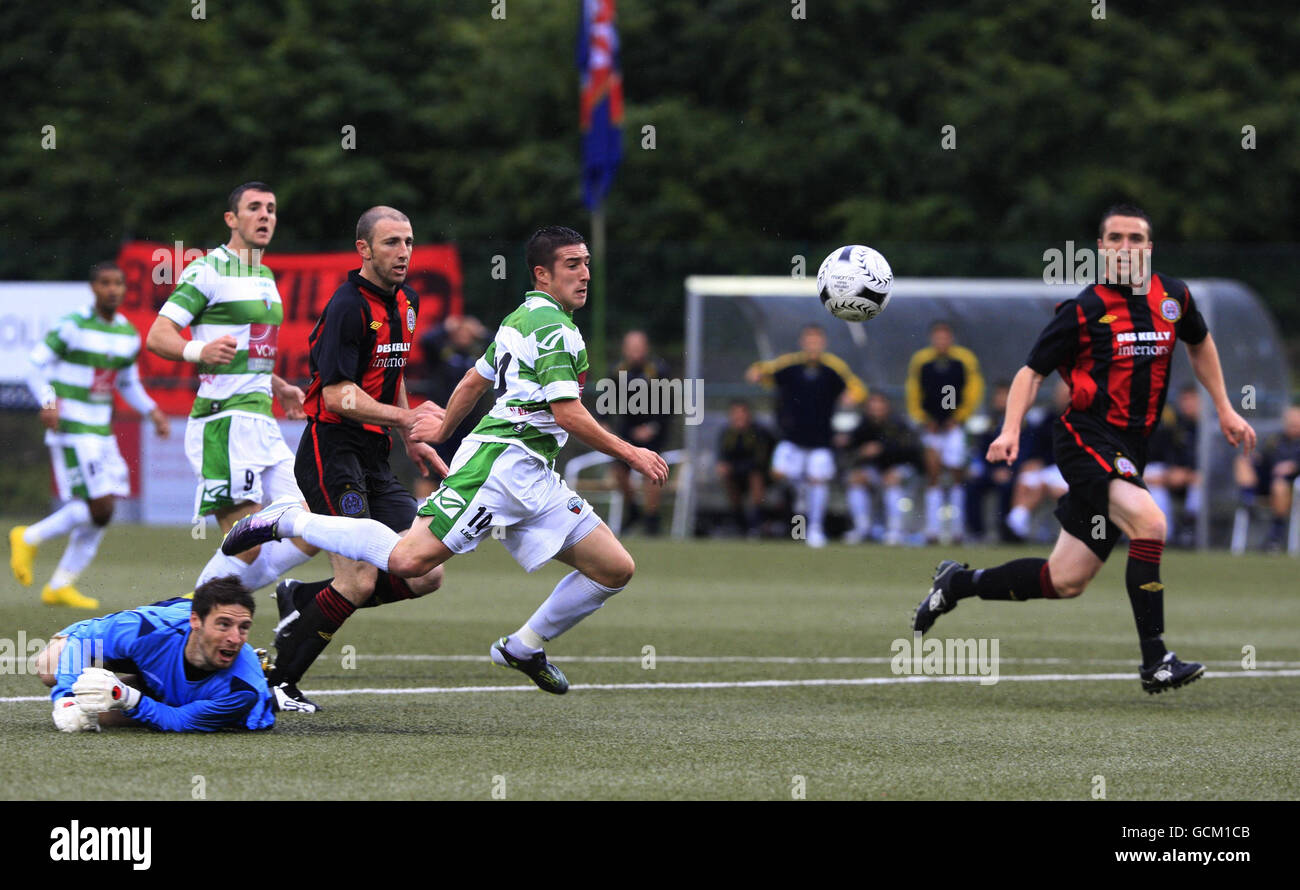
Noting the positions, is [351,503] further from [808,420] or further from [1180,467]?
[1180,467]

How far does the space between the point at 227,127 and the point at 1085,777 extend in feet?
100

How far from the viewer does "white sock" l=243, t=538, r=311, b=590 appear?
8.39m

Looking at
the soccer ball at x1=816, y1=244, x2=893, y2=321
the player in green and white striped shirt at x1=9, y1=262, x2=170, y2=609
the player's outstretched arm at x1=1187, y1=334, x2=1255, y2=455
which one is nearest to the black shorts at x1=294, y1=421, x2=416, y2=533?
the soccer ball at x1=816, y1=244, x2=893, y2=321

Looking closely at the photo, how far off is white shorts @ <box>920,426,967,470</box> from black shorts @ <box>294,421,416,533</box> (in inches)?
517

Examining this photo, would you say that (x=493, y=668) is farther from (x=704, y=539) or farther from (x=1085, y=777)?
(x=704, y=539)

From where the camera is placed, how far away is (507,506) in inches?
295

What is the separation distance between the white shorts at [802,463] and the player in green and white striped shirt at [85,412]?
28.9 feet

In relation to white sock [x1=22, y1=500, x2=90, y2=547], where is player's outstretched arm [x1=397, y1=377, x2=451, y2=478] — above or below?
above

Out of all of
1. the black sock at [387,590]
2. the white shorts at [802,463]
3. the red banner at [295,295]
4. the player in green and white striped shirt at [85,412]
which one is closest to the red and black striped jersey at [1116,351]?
the black sock at [387,590]

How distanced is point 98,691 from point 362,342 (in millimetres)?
1796

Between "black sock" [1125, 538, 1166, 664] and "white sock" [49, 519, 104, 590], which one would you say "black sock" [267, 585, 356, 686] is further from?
"white sock" [49, 519, 104, 590]

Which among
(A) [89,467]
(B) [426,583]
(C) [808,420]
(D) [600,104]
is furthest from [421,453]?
(D) [600,104]

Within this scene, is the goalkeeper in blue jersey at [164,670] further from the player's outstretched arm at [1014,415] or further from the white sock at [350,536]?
the player's outstretched arm at [1014,415]

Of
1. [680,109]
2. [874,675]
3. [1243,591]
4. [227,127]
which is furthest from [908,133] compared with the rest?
[874,675]
